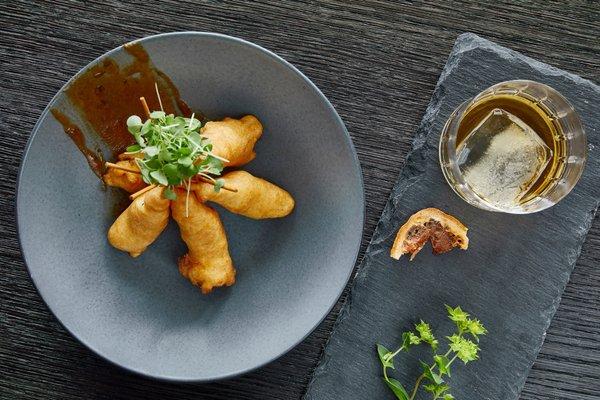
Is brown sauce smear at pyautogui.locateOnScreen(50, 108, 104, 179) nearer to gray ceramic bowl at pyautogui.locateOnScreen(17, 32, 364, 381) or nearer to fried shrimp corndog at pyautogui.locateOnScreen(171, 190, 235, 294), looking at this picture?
gray ceramic bowl at pyautogui.locateOnScreen(17, 32, 364, 381)

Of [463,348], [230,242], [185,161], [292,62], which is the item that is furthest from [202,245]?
[463,348]

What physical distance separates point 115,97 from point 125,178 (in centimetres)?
13

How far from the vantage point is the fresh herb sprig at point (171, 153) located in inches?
40.4

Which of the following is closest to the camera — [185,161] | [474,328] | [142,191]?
[185,161]

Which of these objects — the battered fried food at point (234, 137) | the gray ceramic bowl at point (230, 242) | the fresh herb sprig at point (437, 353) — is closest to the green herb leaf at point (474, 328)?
the fresh herb sprig at point (437, 353)

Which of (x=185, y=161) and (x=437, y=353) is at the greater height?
(x=185, y=161)

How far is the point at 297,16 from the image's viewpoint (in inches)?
50.4

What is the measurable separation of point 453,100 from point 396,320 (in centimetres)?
39

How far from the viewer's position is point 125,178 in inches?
45.9

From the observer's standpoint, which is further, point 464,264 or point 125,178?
point 464,264

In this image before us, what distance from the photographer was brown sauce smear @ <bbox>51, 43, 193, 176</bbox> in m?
1.11

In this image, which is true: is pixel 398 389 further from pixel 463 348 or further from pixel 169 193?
pixel 169 193

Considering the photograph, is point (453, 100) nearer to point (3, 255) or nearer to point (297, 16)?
point (297, 16)

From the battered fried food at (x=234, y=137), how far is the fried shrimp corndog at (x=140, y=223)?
116mm
